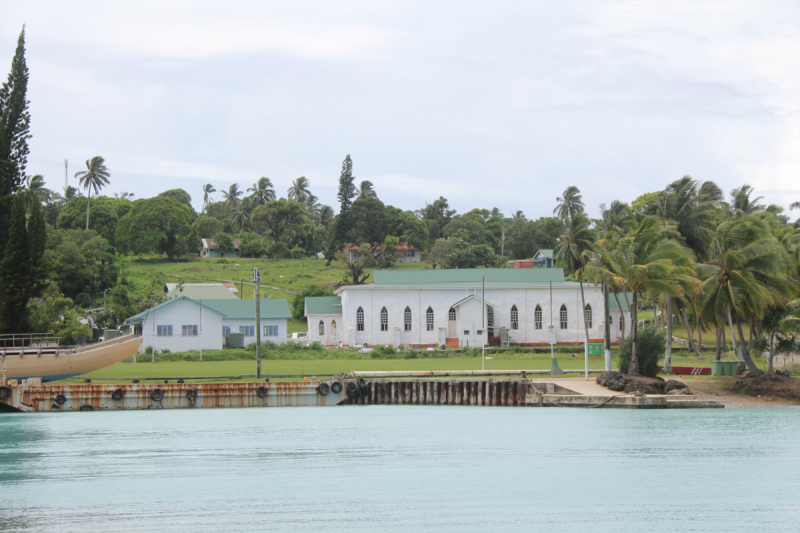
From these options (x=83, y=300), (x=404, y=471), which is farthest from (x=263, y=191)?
(x=404, y=471)

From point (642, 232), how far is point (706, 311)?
6.15 metres

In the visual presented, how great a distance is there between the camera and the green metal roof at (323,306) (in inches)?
2527

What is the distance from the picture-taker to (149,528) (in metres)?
A: 17.0

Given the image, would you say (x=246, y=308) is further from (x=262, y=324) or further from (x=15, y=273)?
(x=15, y=273)

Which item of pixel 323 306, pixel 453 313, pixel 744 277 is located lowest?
pixel 453 313

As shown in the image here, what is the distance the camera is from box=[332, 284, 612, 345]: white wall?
62594 mm

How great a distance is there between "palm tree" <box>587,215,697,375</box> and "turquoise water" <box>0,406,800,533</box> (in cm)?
607

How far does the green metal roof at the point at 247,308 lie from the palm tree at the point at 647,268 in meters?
27.8

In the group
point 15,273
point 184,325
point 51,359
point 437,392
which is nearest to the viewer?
point 437,392

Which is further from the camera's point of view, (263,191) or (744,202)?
(263,191)

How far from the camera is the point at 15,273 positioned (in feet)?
123

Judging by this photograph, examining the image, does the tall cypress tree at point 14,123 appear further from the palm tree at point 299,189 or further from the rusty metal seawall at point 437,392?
the palm tree at point 299,189

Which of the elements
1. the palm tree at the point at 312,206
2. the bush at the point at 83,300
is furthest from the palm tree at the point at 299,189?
the bush at the point at 83,300

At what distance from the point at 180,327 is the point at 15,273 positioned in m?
17.1
